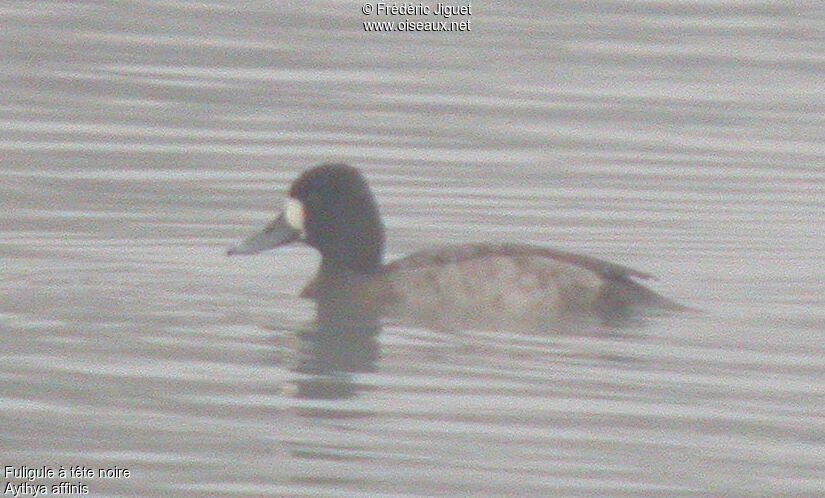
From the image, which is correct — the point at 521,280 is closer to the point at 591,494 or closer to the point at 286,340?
the point at 286,340

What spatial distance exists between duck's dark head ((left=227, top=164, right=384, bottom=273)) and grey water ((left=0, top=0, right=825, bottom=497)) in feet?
0.90

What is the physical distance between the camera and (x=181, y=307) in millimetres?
10812

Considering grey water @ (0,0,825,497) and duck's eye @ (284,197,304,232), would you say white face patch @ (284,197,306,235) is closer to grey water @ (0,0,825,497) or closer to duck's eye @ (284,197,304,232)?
duck's eye @ (284,197,304,232)

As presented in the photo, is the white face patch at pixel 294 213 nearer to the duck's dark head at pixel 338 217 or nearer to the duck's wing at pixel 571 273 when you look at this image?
the duck's dark head at pixel 338 217

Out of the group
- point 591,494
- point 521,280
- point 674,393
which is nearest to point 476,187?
point 521,280

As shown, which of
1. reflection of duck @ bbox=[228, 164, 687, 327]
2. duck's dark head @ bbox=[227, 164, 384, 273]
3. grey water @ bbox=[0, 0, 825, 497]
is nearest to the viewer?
grey water @ bbox=[0, 0, 825, 497]

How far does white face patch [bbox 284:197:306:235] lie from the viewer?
11.5 m

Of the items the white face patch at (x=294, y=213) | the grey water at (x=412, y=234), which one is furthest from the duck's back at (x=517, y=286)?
the white face patch at (x=294, y=213)

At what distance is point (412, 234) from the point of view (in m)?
12.8

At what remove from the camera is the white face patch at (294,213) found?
1147 centimetres

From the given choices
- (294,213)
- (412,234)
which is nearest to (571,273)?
(294,213)

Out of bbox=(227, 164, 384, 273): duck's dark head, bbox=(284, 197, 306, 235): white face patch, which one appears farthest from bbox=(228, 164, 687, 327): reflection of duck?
bbox=(284, 197, 306, 235): white face patch

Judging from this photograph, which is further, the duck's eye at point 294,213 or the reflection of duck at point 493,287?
the duck's eye at point 294,213

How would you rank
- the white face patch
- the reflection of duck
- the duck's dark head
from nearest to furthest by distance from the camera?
the reflection of duck, the duck's dark head, the white face patch
